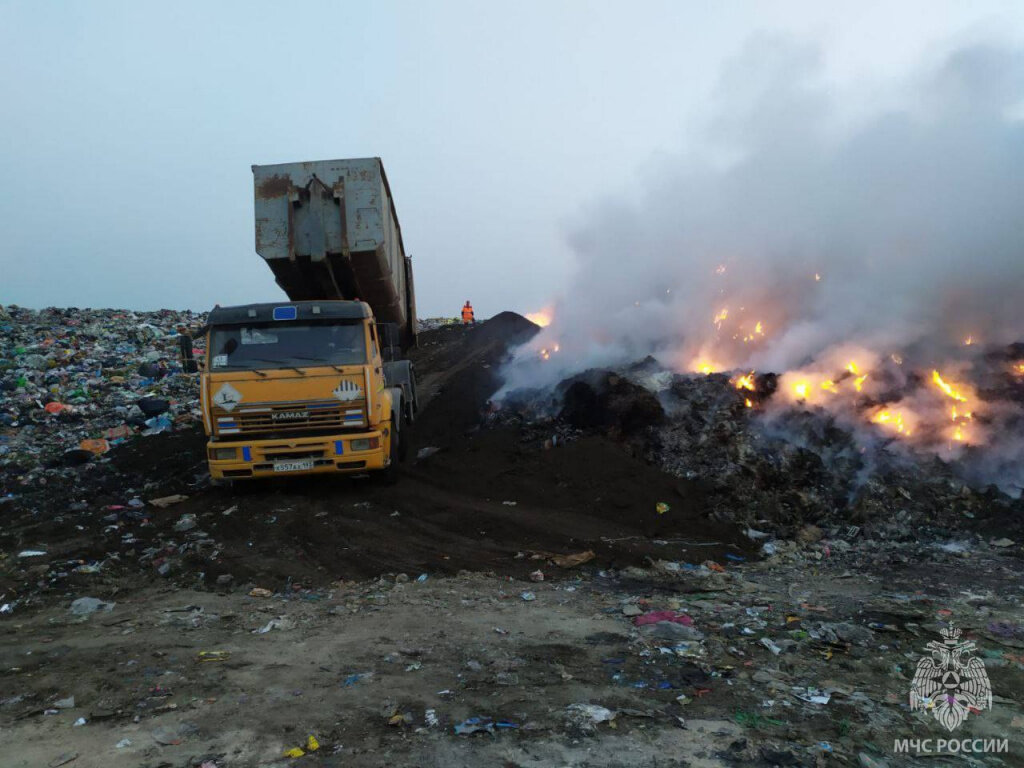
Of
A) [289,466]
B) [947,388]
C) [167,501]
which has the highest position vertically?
[947,388]

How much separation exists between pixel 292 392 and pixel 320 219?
3.06 meters

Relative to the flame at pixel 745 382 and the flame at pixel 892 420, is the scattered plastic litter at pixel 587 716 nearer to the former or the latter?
the flame at pixel 892 420

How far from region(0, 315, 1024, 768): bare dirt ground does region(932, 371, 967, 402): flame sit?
108 inches

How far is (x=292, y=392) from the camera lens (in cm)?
778

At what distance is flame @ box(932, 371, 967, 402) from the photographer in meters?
9.27

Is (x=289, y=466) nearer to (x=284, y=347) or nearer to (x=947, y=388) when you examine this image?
(x=284, y=347)

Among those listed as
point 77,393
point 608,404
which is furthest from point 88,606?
point 77,393

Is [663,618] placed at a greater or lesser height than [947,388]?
lesser

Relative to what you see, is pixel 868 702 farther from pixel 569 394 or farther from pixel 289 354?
pixel 569 394

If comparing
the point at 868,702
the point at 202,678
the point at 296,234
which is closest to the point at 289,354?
the point at 296,234

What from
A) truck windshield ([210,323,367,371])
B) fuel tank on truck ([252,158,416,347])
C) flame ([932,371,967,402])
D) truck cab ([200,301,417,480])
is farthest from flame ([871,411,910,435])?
truck windshield ([210,323,367,371])

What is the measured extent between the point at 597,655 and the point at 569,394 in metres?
7.15

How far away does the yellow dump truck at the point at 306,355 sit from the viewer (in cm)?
777

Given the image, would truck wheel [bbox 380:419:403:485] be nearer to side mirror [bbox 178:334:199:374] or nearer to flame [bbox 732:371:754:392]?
side mirror [bbox 178:334:199:374]
